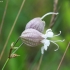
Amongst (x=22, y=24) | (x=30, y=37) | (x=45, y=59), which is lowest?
(x=45, y=59)

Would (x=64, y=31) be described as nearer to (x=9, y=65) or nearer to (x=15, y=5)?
(x=15, y=5)

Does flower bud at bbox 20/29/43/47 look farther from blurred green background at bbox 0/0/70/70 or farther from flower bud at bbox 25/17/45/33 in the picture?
blurred green background at bbox 0/0/70/70

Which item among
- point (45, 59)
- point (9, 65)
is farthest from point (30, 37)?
point (45, 59)

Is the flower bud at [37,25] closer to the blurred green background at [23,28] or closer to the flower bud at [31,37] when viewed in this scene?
the flower bud at [31,37]

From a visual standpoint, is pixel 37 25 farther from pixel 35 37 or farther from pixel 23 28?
pixel 23 28

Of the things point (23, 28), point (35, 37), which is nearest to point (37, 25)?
point (35, 37)

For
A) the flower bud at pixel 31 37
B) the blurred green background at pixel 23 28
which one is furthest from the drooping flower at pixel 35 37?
the blurred green background at pixel 23 28
